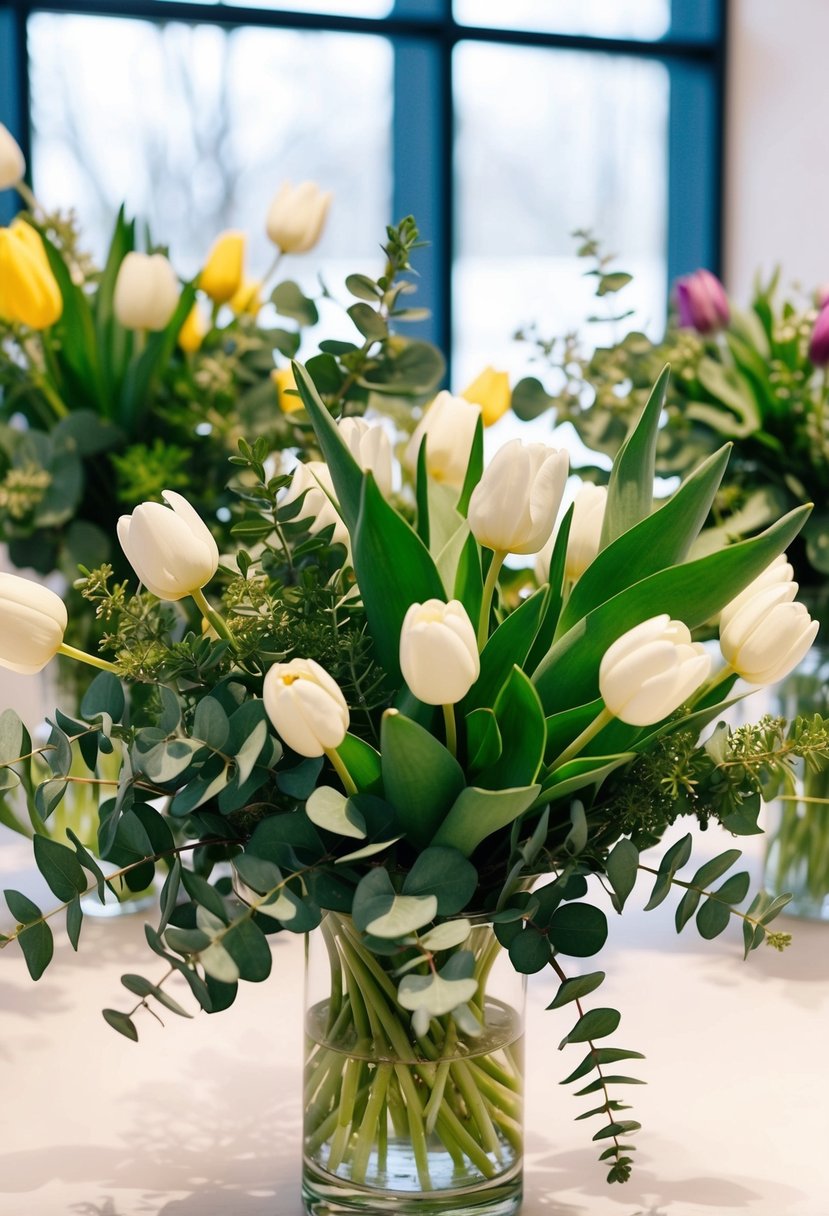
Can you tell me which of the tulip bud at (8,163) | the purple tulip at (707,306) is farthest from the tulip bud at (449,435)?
the tulip bud at (8,163)

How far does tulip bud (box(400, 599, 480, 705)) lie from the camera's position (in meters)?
0.42

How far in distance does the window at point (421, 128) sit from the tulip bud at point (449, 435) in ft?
7.39

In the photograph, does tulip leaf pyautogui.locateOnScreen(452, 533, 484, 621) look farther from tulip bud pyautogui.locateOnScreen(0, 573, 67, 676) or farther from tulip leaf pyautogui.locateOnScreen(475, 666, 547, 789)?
tulip bud pyautogui.locateOnScreen(0, 573, 67, 676)

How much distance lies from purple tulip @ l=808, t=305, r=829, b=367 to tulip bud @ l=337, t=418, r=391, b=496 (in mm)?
415

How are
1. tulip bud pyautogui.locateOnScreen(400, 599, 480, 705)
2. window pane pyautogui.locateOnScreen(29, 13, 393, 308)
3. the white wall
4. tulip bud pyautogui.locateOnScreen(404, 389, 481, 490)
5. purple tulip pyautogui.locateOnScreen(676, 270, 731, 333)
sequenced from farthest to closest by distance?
the white wall
window pane pyautogui.locateOnScreen(29, 13, 393, 308)
purple tulip pyautogui.locateOnScreen(676, 270, 731, 333)
tulip bud pyautogui.locateOnScreen(404, 389, 481, 490)
tulip bud pyautogui.locateOnScreen(400, 599, 480, 705)

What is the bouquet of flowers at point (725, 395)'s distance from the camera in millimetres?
919

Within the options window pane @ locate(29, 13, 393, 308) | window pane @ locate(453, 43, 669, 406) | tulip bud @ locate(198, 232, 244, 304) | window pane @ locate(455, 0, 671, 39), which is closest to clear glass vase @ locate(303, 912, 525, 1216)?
tulip bud @ locate(198, 232, 244, 304)

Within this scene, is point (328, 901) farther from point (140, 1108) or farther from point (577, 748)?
point (140, 1108)

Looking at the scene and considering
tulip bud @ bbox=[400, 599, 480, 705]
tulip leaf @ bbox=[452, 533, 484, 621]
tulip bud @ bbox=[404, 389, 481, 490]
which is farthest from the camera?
tulip bud @ bbox=[404, 389, 481, 490]

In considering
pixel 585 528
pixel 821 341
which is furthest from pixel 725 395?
pixel 585 528

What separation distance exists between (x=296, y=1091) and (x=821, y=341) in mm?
579

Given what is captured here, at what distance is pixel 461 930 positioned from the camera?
452 mm

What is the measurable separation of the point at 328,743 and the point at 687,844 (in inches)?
5.9

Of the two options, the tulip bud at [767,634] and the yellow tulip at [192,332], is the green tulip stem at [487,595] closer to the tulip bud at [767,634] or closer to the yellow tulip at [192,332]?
the tulip bud at [767,634]
